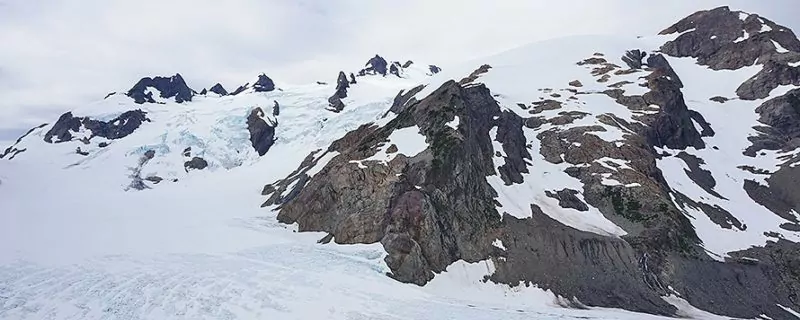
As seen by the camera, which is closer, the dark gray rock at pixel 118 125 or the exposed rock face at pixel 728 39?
the exposed rock face at pixel 728 39

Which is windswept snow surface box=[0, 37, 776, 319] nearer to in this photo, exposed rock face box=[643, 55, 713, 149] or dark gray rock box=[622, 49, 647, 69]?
exposed rock face box=[643, 55, 713, 149]

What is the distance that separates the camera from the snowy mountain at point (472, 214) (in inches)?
1035

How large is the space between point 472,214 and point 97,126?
125527 mm

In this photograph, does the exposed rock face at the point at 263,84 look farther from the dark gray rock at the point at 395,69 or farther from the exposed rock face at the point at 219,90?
the dark gray rock at the point at 395,69

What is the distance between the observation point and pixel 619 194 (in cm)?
5334

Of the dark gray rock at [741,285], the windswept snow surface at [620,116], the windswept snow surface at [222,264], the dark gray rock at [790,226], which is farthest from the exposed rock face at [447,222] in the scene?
the dark gray rock at [790,226]

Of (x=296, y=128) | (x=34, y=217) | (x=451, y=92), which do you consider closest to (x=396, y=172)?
(x=451, y=92)

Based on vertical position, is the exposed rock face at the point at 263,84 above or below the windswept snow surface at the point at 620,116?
above

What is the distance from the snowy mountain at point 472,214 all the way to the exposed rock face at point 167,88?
A: 6345 centimetres

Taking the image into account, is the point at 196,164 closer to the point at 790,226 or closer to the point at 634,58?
the point at 790,226

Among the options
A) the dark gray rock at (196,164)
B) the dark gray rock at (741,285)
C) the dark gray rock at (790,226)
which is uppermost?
the dark gray rock at (196,164)

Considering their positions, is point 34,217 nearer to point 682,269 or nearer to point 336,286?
point 336,286

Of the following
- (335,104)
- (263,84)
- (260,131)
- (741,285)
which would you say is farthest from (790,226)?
(263,84)

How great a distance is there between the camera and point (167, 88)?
172 m
